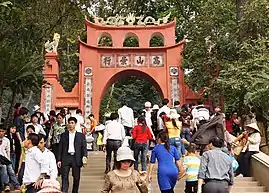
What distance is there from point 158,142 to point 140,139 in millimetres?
2680

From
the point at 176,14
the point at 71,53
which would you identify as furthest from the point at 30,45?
the point at 71,53

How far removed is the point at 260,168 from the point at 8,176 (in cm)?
481

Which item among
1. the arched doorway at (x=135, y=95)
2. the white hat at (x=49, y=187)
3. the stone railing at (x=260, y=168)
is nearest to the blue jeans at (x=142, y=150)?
the stone railing at (x=260, y=168)

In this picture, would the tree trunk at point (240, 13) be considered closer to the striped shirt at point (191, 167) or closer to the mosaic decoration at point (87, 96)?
the mosaic decoration at point (87, 96)

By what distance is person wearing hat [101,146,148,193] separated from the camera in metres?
4.85

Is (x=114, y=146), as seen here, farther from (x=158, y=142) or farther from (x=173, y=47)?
(x=173, y=47)

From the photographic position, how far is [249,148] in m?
10.6

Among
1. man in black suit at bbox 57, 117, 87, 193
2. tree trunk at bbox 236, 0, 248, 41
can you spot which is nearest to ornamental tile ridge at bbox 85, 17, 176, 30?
tree trunk at bbox 236, 0, 248, 41

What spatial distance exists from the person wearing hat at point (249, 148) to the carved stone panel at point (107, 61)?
10.4m

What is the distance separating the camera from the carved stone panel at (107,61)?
808 inches

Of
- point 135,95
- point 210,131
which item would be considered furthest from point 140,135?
point 135,95

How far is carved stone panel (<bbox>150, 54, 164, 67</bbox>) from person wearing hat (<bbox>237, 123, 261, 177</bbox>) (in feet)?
32.7

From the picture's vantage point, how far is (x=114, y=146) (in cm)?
1010

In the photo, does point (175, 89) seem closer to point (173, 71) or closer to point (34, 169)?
point (173, 71)
